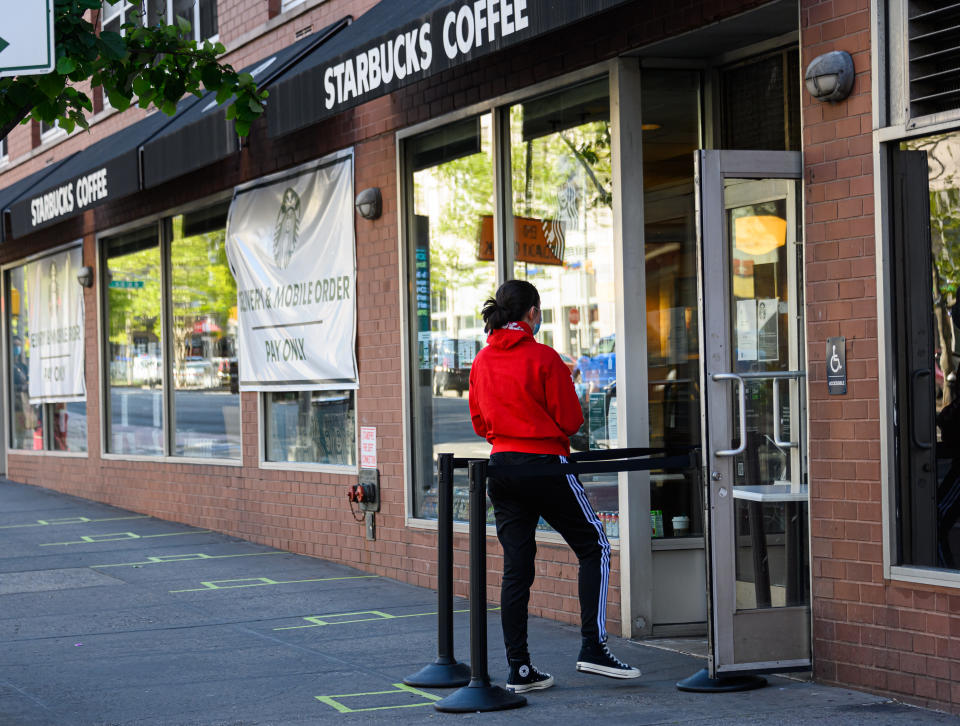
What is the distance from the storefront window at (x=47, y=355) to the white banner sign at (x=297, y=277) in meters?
4.31

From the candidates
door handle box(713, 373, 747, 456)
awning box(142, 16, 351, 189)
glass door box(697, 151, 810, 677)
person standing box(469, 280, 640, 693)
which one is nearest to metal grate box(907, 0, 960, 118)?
glass door box(697, 151, 810, 677)

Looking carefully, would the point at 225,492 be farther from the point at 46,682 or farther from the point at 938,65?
the point at 938,65

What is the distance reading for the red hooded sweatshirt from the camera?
5992mm

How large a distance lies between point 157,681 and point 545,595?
2.48 m

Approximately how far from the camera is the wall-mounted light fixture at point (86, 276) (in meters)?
14.6

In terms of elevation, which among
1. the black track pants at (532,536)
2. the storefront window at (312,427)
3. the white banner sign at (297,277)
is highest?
the white banner sign at (297,277)

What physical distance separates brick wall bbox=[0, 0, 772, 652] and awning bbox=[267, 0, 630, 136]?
0.53 metres

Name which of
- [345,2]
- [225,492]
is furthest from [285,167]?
[225,492]

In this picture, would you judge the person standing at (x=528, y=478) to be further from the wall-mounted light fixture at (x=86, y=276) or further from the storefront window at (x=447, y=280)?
the wall-mounted light fixture at (x=86, y=276)

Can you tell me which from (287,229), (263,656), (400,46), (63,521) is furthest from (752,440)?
(63,521)

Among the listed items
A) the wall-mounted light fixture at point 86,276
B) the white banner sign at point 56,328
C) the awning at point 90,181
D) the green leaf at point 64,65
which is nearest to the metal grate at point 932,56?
the green leaf at point 64,65

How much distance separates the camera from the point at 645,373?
734 centimetres

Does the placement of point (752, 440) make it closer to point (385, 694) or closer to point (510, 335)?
point (510, 335)

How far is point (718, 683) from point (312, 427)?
5508 millimetres
